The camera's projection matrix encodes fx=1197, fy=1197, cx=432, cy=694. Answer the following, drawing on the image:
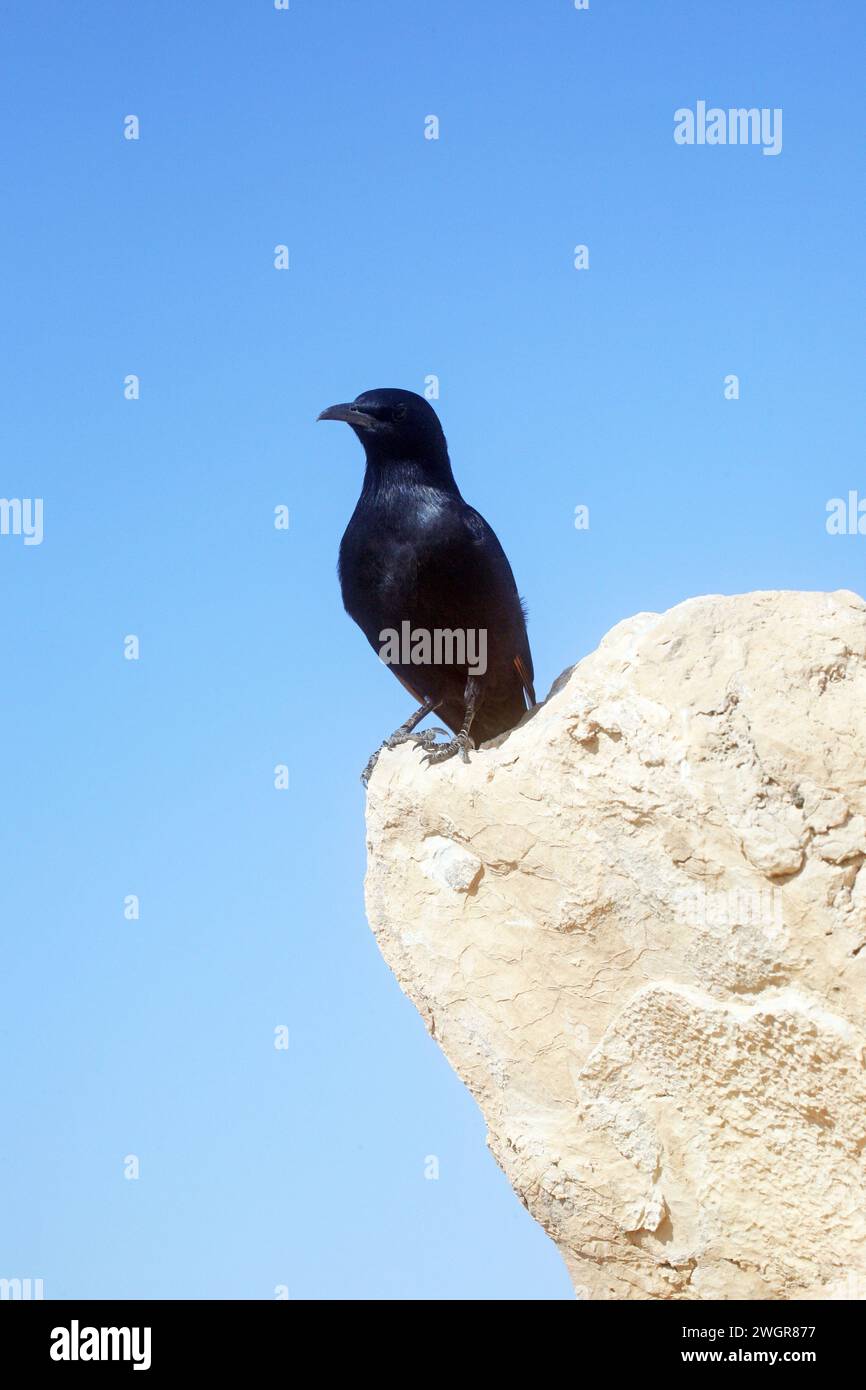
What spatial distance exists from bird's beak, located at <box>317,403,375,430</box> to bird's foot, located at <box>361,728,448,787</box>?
1828mm

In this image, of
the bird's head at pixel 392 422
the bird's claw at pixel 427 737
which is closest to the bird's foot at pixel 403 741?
the bird's claw at pixel 427 737

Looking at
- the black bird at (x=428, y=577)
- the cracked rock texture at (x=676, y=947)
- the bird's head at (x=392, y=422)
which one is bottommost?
the cracked rock texture at (x=676, y=947)

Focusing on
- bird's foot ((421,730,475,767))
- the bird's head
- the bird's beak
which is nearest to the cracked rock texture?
bird's foot ((421,730,475,767))

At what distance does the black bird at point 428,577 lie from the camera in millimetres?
6766

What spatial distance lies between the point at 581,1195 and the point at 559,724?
214 cm

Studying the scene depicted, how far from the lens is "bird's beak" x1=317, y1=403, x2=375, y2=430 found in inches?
275

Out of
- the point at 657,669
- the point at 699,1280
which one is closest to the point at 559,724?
the point at 657,669

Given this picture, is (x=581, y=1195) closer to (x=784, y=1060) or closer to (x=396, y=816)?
(x=784, y=1060)

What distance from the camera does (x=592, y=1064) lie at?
17.5 ft

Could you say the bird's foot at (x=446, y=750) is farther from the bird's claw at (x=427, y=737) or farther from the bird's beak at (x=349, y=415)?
the bird's beak at (x=349, y=415)

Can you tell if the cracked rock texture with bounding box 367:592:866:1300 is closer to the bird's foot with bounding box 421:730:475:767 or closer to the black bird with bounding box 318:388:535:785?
the bird's foot with bounding box 421:730:475:767

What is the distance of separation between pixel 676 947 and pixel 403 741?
7.11 feet

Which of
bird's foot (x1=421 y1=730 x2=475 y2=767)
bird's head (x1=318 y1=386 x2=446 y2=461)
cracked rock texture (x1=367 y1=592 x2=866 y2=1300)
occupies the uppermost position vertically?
bird's head (x1=318 y1=386 x2=446 y2=461)

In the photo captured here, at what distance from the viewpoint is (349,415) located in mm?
7008
